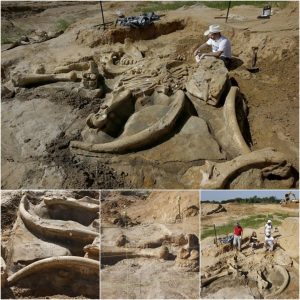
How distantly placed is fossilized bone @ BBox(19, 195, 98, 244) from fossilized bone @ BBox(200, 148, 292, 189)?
1570mm

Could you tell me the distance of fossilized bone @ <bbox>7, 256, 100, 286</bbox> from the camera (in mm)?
5188

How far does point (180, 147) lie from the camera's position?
230 inches

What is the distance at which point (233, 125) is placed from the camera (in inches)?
239

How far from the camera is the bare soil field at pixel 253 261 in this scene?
5.02 m

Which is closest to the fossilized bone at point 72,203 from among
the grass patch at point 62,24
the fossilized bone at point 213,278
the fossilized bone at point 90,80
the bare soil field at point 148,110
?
the bare soil field at point 148,110

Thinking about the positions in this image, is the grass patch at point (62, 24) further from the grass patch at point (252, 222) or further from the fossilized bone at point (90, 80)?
the grass patch at point (252, 222)

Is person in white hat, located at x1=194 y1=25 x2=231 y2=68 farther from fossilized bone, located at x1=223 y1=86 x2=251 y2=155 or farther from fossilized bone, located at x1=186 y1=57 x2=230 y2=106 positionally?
fossilized bone, located at x1=223 y1=86 x2=251 y2=155

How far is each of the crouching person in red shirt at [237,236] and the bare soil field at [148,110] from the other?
52 cm

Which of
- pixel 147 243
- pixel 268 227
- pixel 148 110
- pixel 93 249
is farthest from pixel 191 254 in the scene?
pixel 148 110

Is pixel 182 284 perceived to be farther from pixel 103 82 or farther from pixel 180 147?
pixel 103 82

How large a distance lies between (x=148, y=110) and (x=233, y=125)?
129cm

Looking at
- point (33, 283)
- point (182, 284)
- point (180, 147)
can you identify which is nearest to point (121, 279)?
point (182, 284)

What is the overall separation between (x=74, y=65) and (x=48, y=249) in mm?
4132

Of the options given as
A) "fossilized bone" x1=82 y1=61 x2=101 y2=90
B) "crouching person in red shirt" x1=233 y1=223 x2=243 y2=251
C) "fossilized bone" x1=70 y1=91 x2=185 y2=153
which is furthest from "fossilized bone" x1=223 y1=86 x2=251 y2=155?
"fossilized bone" x1=82 y1=61 x2=101 y2=90
